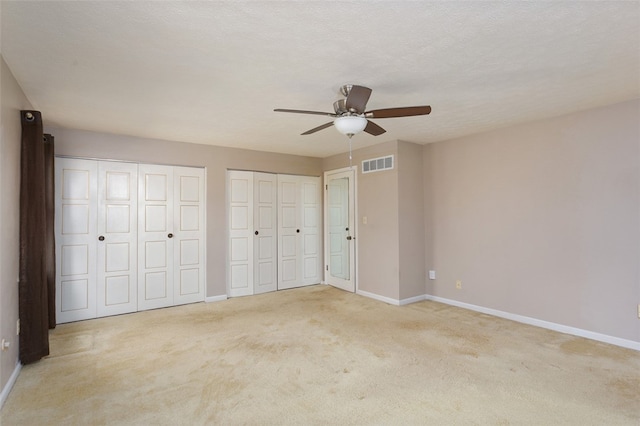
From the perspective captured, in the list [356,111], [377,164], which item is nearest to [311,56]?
[356,111]

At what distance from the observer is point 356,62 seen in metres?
2.39

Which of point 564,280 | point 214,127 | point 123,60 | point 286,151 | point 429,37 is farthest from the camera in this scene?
point 286,151

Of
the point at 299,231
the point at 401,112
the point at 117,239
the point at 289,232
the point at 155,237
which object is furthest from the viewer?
the point at 299,231

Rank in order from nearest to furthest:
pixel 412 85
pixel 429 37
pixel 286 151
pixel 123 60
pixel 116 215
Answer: pixel 429 37 < pixel 123 60 < pixel 412 85 < pixel 116 215 < pixel 286 151

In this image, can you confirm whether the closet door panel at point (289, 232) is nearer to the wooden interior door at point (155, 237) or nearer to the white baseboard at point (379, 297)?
the white baseboard at point (379, 297)

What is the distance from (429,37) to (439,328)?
10.3 ft

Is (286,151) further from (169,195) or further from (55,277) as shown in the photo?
(55,277)

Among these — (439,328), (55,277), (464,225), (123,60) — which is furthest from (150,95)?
(464,225)

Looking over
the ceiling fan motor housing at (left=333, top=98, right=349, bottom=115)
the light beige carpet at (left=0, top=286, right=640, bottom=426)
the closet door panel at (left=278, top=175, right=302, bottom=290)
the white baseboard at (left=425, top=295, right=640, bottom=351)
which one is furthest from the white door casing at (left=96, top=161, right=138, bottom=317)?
the white baseboard at (left=425, top=295, right=640, bottom=351)

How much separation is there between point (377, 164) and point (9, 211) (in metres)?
4.31

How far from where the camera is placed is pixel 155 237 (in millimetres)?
4766

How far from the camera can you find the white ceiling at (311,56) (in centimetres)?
182

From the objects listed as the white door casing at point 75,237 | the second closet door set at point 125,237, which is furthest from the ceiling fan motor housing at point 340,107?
the white door casing at point 75,237

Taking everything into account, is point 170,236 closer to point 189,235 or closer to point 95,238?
point 189,235
